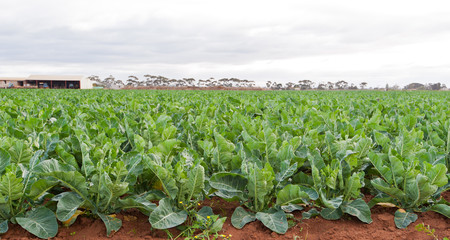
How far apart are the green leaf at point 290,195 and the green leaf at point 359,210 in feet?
1.32

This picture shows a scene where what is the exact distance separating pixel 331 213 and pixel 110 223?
67.4 inches

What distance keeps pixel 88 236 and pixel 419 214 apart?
2683 mm

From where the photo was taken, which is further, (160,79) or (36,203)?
(160,79)

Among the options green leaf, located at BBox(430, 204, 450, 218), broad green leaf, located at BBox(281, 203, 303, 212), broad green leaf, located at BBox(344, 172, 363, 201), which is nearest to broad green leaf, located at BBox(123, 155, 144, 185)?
broad green leaf, located at BBox(281, 203, 303, 212)

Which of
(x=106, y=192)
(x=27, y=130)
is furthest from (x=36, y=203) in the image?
(x=27, y=130)

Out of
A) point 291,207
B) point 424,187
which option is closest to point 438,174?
point 424,187

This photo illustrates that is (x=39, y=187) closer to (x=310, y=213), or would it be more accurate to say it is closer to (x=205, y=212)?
(x=205, y=212)

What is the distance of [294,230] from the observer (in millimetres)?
2682

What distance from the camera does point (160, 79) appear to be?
126 meters

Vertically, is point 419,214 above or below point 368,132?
below

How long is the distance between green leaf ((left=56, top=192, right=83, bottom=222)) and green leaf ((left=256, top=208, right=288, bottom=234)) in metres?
1.35

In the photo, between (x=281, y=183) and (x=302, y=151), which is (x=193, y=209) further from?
(x=302, y=151)

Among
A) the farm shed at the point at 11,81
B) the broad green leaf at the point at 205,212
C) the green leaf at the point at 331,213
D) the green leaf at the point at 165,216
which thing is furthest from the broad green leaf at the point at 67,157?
the farm shed at the point at 11,81

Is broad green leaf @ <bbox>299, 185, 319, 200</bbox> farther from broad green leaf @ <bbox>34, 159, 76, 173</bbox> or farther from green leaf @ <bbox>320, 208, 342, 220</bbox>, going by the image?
broad green leaf @ <bbox>34, 159, 76, 173</bbox>
